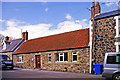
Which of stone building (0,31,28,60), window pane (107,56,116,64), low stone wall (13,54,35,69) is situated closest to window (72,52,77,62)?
low stone wall (13,54,35,69)

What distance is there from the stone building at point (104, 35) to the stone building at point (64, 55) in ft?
3.62

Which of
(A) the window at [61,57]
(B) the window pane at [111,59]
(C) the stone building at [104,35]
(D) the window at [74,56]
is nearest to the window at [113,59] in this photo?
(B) the window pane at [111,59]

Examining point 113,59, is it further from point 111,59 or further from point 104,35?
point 104,35

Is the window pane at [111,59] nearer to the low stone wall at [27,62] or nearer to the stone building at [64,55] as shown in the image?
the stone building at [64,55]

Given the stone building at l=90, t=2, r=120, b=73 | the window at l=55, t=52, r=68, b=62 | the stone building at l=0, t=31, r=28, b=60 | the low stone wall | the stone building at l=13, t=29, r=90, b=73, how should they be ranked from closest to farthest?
the stone building at l=90, t=2, r=120, b=73 → the stone building at l=13, t=29, r=90, b=73 → the window at l=55, t=52, r=68, b=62 → the low stone wall → the stone building at l=0, t=31, r=28, b=60

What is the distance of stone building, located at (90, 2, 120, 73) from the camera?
18.0 m

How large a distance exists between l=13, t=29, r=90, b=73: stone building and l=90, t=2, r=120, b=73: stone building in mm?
1102

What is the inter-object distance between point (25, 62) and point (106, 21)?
16268 millimetres

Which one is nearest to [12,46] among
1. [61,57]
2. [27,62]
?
[27,62]

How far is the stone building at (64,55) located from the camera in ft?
68.0

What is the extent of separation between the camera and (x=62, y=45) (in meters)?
24.1

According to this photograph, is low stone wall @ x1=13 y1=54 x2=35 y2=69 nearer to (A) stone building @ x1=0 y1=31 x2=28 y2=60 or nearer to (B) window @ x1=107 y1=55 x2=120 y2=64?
(A) stone building @ x1=0 y1=31 x2=28 y2=60

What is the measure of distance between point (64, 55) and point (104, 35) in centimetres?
649

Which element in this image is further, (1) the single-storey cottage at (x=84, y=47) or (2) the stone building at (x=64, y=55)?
(2) the stone building at (x=64, y=55)
